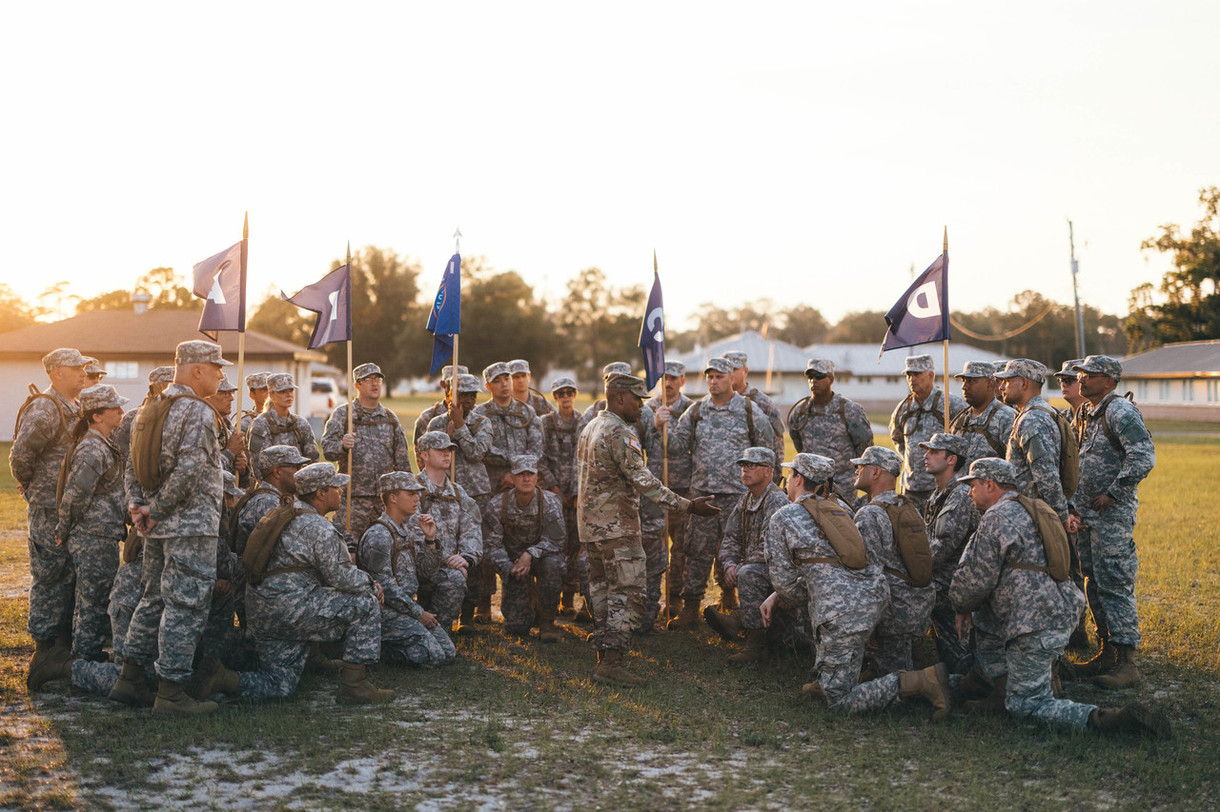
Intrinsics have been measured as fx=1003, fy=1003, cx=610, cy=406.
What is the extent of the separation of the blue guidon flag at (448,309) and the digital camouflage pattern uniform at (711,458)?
2508 millimetres

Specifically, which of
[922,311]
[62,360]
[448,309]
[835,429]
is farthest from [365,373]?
[922,311]

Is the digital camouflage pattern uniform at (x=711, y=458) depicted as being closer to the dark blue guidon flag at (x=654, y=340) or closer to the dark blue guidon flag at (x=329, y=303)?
the dark blue guidon flag at (x=654, y=340)

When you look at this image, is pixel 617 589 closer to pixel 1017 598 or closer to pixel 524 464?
pixel 524 464

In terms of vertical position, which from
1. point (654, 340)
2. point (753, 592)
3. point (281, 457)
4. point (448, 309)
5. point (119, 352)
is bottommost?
point (753, 592)

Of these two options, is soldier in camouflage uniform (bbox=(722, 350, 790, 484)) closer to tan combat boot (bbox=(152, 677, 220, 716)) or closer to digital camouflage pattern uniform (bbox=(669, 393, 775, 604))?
digital camouflage pattern uniform (bbox=(669, 393, 775, 604))

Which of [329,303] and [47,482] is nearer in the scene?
[47,482]

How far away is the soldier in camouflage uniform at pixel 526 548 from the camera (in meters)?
9.20

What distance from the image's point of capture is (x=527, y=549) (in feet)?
30.8

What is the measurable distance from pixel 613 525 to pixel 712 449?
94.6 inches

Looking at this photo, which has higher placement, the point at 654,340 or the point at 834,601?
the point at 654,340

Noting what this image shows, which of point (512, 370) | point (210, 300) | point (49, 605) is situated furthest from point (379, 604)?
point (512, 370)

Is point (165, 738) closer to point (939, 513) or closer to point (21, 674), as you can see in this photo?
point (21, 674)

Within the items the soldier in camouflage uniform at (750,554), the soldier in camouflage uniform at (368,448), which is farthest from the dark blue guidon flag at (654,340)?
the soldier in camouflage uniform at (368,448)

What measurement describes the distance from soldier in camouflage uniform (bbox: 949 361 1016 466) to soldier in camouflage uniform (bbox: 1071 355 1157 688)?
0.68 metres
